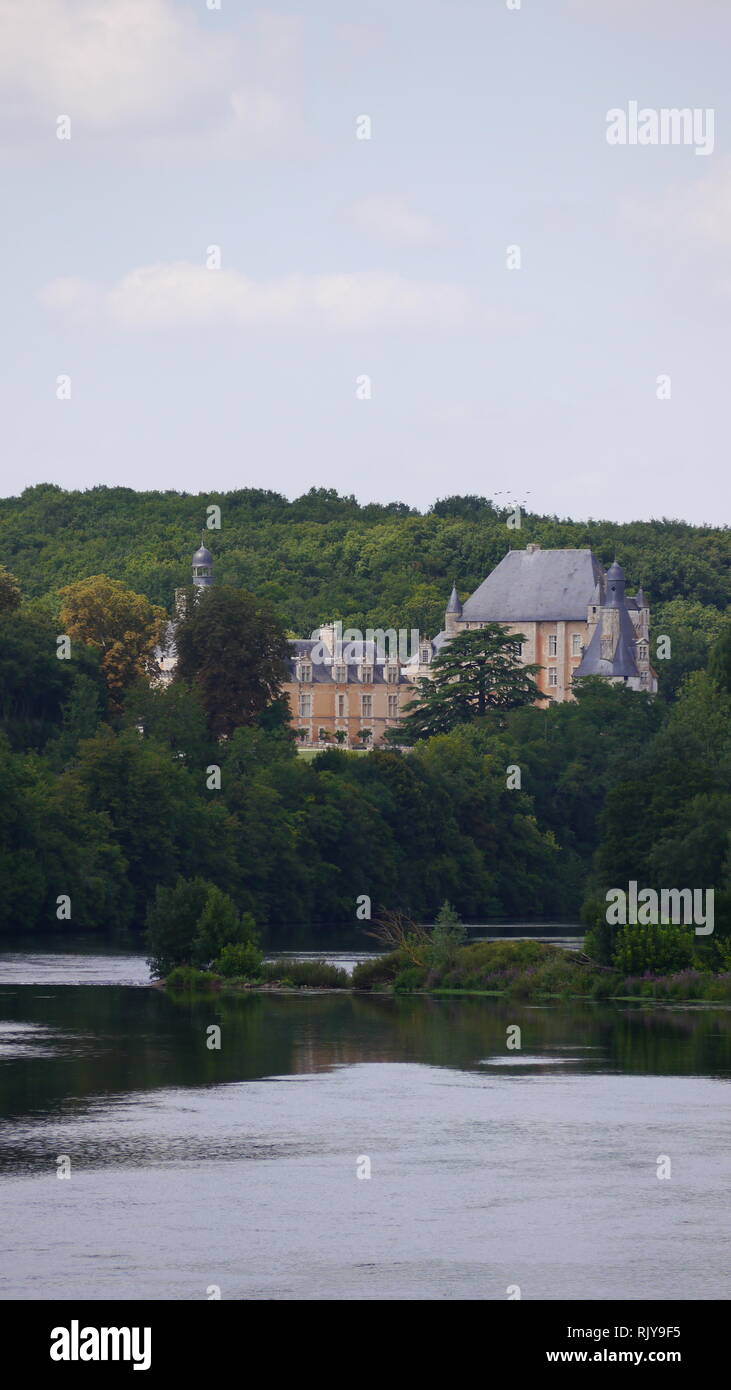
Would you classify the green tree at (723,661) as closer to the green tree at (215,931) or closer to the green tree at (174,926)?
the green tree at (215,931)

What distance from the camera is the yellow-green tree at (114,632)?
139250 millimetres

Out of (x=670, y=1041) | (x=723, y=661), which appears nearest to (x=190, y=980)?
(x=670, y=1041)

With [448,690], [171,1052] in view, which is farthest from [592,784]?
[171,1052]

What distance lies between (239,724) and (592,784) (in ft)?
82.5

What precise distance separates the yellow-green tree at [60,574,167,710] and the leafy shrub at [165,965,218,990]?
6829 centimetres

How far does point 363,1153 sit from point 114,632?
105 metres

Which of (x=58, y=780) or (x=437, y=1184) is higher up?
(x=58, y=780)

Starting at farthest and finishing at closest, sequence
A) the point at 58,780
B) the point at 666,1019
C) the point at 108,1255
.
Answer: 1. the point at 58,780
2. the point at 666,1019
3. the point at 108,1255

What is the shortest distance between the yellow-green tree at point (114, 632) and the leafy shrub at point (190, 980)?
224ft

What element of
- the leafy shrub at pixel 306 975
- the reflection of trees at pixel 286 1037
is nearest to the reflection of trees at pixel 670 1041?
the reflection of trees at pixel 286 1037

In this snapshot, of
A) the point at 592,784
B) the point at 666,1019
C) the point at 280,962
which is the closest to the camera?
the point at 666,1019

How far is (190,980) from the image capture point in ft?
225
